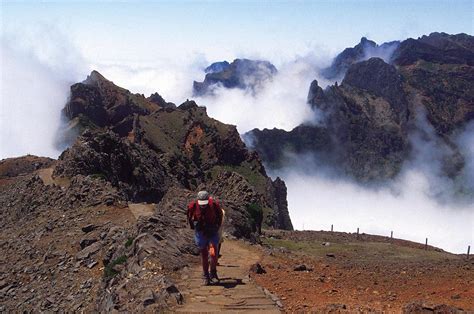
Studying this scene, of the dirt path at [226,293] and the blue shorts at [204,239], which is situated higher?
the blue shorts at [204,239]

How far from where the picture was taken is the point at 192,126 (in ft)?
348

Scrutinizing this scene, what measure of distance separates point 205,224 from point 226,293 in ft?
6.09


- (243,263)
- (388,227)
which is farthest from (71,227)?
(388,227)

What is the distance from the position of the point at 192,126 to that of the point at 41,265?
80657mm

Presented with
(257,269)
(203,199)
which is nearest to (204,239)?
(203,199)

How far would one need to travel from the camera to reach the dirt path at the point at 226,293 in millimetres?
13678

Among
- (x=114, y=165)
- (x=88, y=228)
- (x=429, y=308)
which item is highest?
(x=114, y=165)

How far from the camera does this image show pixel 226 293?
48.7 feet

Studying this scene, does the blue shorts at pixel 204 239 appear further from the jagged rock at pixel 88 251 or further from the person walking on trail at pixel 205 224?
the jagged rock at pixel 88 251

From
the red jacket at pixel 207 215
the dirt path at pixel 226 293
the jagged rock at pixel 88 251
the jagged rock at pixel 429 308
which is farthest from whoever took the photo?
the jagged rock at pixel 88 251

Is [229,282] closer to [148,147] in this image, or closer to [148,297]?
[148,297]

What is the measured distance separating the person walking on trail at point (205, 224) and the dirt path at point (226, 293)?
0.62m

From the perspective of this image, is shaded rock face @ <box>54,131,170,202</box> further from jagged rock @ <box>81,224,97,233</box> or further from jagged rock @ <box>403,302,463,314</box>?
jagged rock @ <box>403,302,463,314</box>

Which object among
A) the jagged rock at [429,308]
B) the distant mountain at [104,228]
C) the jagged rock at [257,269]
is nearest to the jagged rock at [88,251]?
the distant mountain at [104,228]
